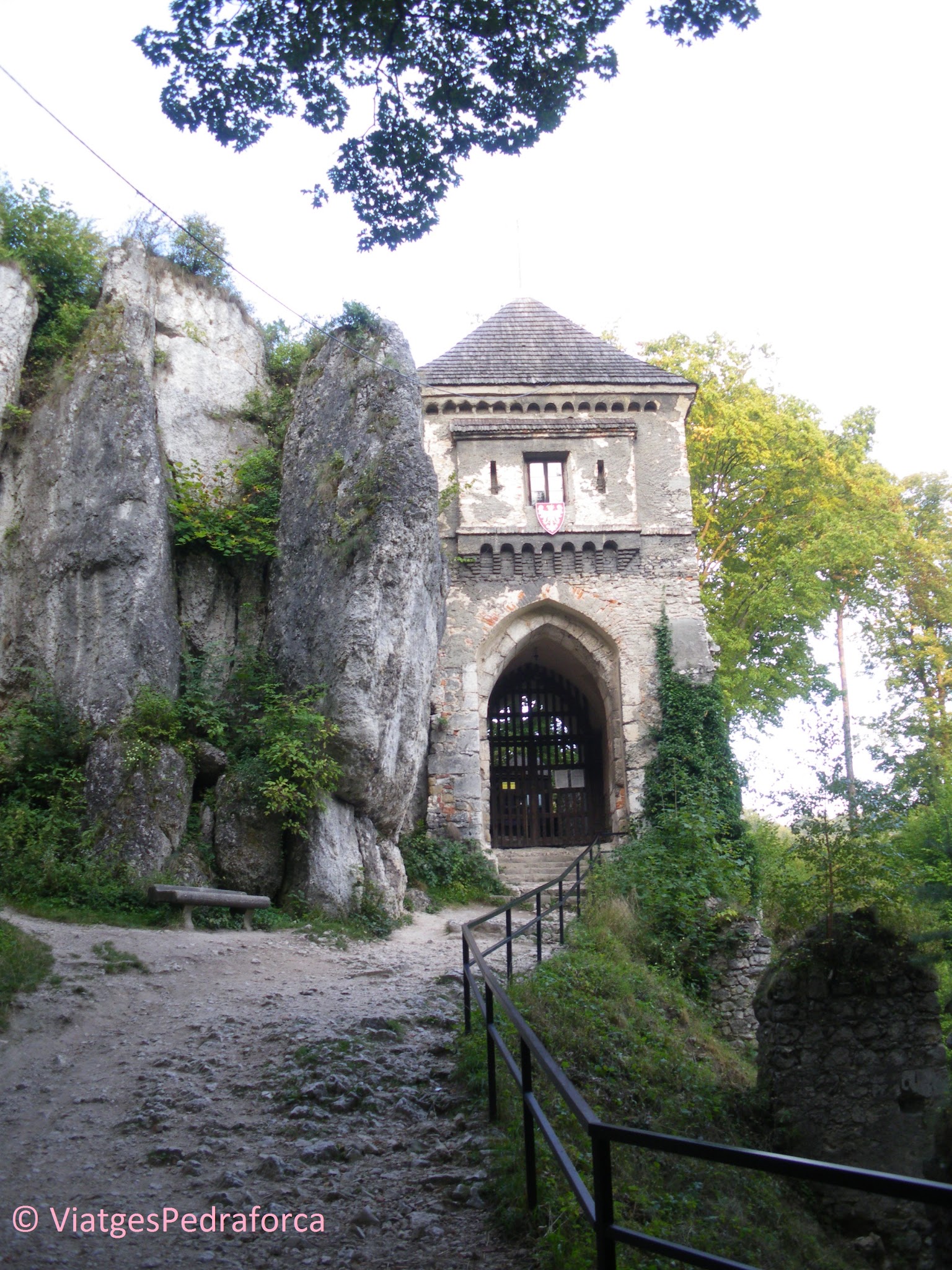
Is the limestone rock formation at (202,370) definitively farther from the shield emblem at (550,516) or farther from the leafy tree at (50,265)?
the shield emblem at (550,516)

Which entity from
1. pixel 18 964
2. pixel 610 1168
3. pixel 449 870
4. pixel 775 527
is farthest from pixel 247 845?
pixel 775 527

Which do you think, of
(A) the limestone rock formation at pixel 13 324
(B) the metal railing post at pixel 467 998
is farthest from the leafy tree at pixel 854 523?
(A) the limestone rock formation at pixel 13 324

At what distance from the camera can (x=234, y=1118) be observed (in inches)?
188

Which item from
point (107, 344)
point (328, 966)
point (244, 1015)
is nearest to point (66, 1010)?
point (244, 1015)

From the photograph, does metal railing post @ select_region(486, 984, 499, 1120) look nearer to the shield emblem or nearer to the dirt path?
the dirt path

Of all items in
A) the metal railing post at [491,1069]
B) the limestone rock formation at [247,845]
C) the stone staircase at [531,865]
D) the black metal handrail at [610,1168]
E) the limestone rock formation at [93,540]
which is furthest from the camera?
the stone staircase at [531,865]

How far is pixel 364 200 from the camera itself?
6309mm

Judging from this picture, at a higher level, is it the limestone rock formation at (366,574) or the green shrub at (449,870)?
the limestone rock formation at (366,574)

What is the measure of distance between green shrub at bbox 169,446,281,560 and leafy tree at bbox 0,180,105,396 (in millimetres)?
2283

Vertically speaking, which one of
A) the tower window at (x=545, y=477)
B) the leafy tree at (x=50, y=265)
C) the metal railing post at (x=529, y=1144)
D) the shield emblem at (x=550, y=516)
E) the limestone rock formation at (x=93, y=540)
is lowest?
the metal railing post at (x=529, y=1144)

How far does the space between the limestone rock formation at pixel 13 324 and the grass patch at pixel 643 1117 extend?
1035cm

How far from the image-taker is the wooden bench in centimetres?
868

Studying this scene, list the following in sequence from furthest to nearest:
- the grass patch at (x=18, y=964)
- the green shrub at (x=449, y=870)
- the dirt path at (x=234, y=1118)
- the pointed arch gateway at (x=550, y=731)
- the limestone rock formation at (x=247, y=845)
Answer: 1. the pointed arch gateway at (x=550, y=731)
2. the green shrub at (x=449, y=870)
3. the limestone rock formation at (x=247, y=845)
4. the grass patch at (x=18, y=964)
5. the dirt path at (x=234, y=1118)

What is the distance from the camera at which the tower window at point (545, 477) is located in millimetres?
17328
